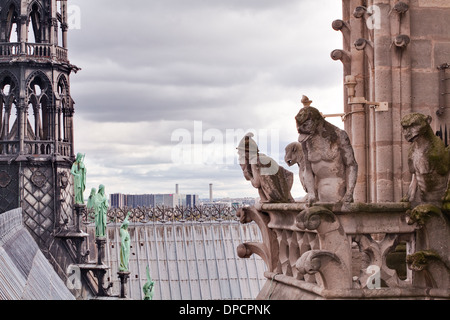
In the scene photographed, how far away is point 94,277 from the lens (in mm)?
52906

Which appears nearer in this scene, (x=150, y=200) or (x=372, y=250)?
(x=372, y=250)

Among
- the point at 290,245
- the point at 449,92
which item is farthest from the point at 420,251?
→ the point at 449,92

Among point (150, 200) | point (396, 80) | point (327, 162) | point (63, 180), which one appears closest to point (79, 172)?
point (63, 180)

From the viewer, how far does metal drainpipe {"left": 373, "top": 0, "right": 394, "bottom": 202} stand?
12.1m

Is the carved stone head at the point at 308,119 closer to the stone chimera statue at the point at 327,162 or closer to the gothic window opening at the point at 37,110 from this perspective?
the stone chimera statue at the point at 327,162

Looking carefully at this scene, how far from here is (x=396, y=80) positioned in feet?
39.5

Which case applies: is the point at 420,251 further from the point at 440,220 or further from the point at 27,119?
the point at 27,119

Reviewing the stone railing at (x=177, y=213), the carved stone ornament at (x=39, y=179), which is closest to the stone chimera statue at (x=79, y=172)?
the carved stone ornament at (x=39, y=179)

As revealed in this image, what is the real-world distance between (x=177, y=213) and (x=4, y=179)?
15.4 m

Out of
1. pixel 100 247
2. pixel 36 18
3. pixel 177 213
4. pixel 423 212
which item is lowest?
pixel 100 247

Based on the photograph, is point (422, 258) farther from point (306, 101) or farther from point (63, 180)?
point (63, 180)

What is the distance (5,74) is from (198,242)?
19.0 meters

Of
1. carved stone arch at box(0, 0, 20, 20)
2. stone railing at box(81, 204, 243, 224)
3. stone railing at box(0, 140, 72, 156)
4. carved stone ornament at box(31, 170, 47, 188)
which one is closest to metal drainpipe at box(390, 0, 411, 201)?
carved stone arch at box(0, 0, 20, 20)

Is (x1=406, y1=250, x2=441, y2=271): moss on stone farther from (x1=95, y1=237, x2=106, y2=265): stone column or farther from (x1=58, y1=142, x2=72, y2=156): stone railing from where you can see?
(x1=58, y1=142, x2=72, y2=156): stone railing
